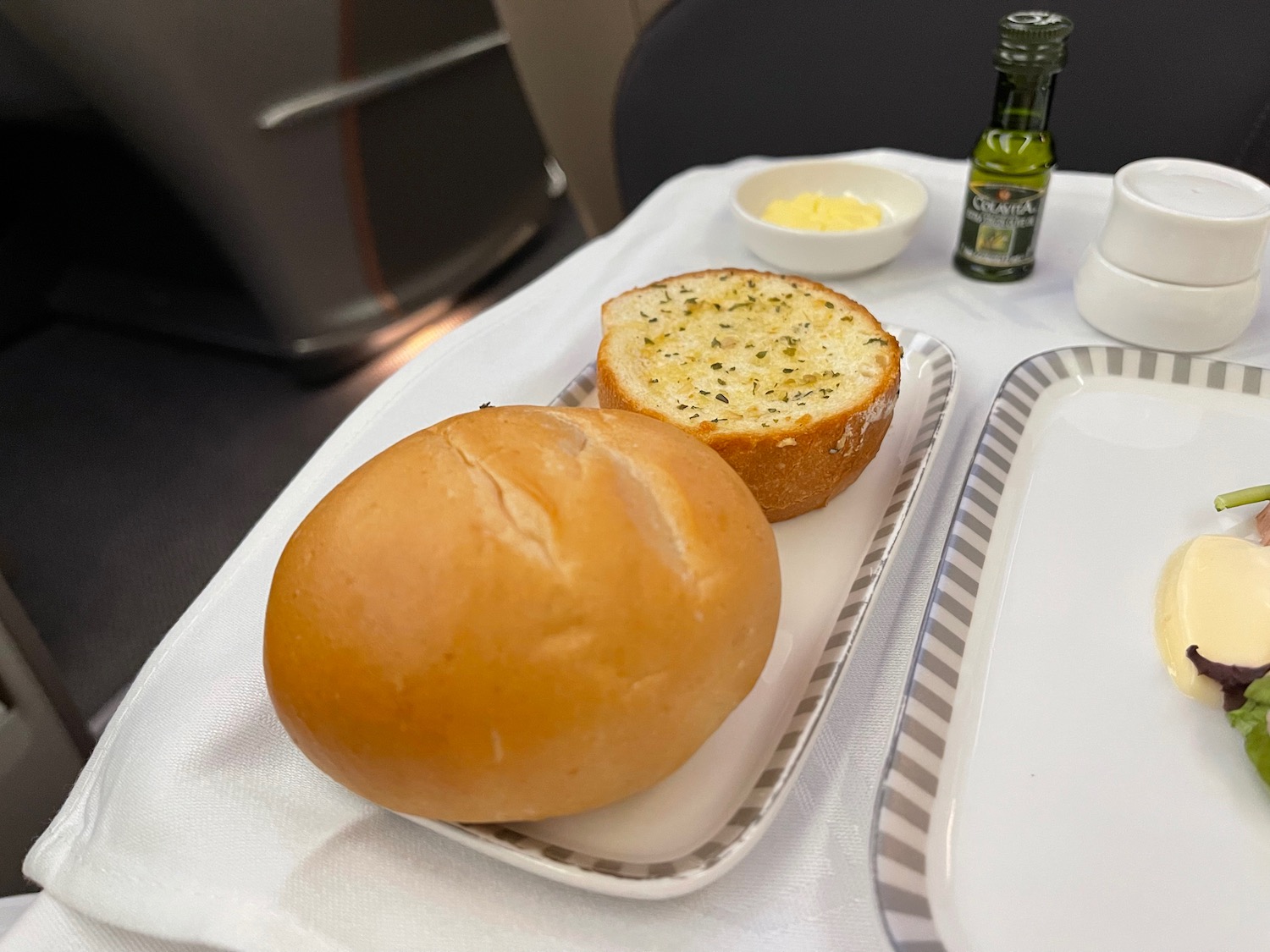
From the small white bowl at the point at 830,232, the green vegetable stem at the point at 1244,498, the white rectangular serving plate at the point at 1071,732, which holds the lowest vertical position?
the white rectangular serving plate at the point at 1071,732

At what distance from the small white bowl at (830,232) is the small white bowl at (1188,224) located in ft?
1.03

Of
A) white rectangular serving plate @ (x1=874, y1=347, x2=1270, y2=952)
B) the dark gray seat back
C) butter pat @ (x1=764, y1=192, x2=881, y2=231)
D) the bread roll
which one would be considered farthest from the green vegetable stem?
the dark gray seat back

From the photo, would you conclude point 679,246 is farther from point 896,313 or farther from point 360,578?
point 360,578

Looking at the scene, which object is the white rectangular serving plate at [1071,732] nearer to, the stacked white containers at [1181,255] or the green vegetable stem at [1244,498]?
the green vegetable stem at [1244,498]

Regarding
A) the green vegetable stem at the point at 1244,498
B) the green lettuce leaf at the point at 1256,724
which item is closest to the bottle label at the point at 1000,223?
the green vegetable stem at the point at 1244,498

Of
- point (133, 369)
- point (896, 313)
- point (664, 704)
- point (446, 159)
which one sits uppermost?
point (664, 704)

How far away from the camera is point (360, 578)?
0.61 m

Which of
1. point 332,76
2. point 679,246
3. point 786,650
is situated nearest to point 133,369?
point 332,76

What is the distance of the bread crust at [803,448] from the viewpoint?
90 cm

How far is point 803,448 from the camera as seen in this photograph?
896mm

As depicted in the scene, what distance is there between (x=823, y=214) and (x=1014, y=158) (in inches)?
11.3

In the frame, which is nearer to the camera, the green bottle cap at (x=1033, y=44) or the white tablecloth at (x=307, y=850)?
the white tablecloth at (x=307, y=850)

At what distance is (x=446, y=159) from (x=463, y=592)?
2.51m

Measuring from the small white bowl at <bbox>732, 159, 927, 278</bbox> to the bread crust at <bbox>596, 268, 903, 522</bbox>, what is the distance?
1.34ft
